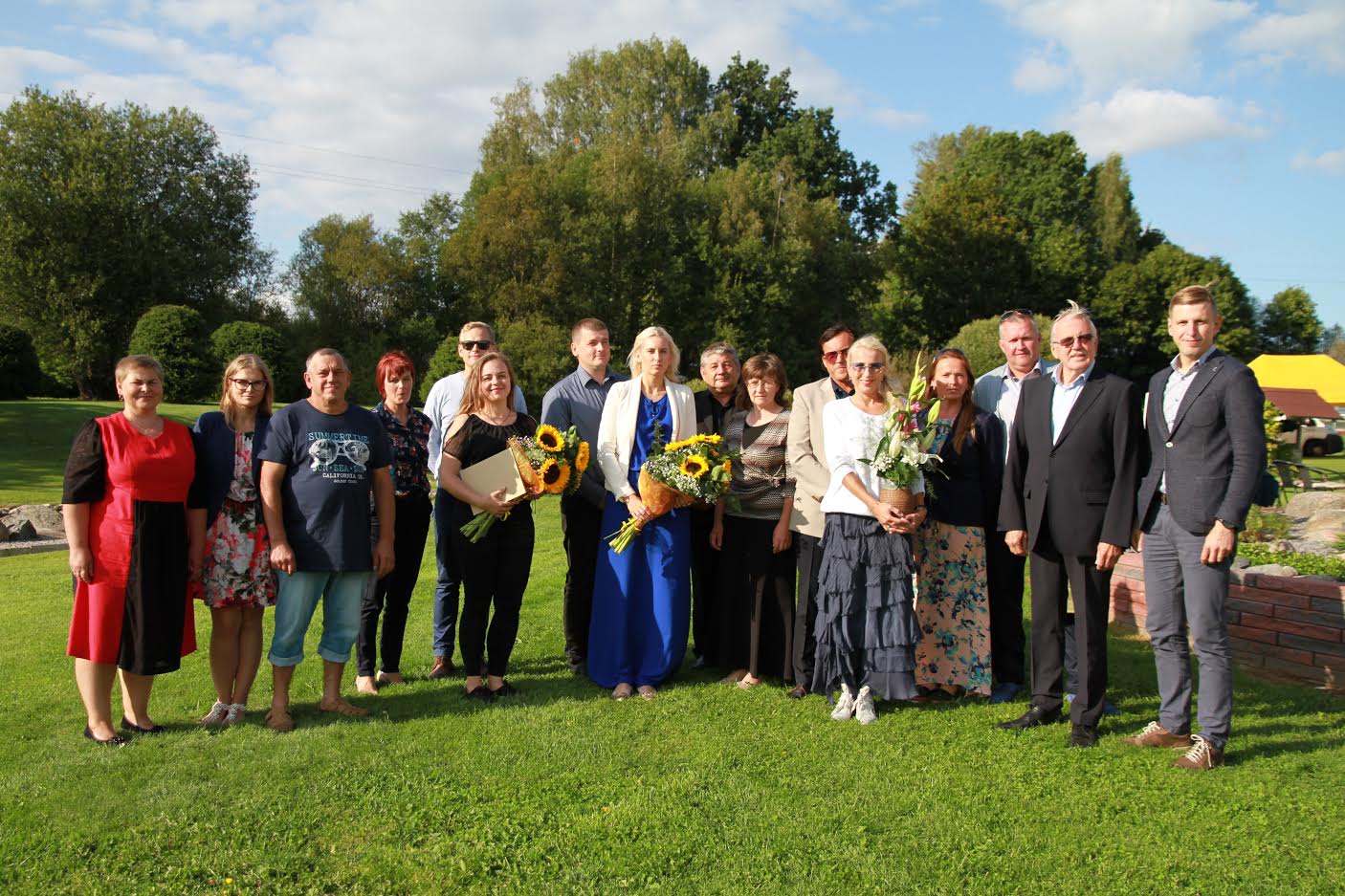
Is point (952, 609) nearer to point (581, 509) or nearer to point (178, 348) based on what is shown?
point (581, 509)

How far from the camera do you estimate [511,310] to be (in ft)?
109

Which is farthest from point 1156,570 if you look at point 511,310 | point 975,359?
point 511,310

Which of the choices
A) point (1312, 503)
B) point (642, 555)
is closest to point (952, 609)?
point (642, 555)

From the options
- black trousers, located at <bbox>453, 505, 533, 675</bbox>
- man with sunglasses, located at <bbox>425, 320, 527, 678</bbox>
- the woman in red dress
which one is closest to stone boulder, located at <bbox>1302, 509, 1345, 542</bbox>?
black trousers, located at <bbox>453, 505, 533, 675</bbox>

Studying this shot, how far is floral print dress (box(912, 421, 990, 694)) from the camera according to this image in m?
5.58

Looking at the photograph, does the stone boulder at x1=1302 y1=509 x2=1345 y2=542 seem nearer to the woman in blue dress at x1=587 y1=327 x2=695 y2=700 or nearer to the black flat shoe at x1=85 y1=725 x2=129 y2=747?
the woman in blue dress at x1=587 y1=327 x2=695 y2=700

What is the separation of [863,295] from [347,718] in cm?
3710

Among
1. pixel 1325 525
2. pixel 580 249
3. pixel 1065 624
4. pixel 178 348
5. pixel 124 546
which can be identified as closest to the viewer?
pixel 124 546

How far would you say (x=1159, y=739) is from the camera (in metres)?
4.79

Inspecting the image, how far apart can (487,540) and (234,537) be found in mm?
1377

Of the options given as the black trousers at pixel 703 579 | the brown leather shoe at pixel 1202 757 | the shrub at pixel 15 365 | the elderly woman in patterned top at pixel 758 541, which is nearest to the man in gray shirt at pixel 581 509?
the black trousers at pixel 703 579

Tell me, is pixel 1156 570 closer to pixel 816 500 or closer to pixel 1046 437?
pixel 1046 437

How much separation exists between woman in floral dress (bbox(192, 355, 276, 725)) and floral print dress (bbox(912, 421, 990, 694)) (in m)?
3.72

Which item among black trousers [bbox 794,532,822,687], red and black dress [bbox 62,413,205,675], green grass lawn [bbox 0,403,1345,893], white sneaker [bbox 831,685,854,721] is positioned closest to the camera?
green grass lawn [bbox 0,403,1345,893]
